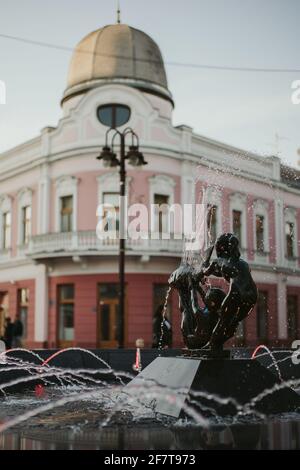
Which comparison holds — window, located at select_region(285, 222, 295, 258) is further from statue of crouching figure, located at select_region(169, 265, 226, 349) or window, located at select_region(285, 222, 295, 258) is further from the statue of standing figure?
the statue of standing figure

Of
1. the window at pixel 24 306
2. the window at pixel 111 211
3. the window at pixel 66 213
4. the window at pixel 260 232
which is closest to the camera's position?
the window at pixel 111 211

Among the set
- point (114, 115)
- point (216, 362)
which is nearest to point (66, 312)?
point (114, 115)

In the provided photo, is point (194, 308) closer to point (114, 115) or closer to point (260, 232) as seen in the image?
point (114, 115)

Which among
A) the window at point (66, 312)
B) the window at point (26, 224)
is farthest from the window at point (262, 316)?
the window at point (26, 224)

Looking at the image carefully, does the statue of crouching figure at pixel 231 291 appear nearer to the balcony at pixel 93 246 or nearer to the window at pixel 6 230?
the balcony at pixel 93 246

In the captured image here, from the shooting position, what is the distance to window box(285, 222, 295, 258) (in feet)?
91.1

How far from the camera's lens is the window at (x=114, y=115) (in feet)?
75.1

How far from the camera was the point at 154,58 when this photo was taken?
25047 mm

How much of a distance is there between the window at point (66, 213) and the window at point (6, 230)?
171 inches

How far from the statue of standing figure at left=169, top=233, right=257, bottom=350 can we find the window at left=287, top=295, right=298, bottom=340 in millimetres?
21334

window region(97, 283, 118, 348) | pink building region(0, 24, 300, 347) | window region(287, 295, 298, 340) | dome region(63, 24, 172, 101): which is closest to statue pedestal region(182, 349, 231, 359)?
pink building region(0, 24, 300, 347)

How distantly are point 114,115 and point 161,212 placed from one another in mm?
4368

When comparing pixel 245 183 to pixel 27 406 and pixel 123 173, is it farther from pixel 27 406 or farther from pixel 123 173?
pixel 27 406
